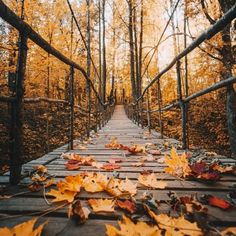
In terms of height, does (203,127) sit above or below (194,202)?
above

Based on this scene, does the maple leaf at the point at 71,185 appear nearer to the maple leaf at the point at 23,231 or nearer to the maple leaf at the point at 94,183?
the maple leaf at the point at 94,183

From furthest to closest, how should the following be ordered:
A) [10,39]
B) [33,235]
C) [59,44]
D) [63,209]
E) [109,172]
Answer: [59,44]
[10,39]
[109,172]
[63,209]
[33,235]

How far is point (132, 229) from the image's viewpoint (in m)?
0.93

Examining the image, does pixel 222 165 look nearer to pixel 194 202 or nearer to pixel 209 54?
pixel 194 202

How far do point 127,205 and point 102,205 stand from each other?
0.11 m

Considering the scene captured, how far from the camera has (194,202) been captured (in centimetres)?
115

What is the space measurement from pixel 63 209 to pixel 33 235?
259 mm

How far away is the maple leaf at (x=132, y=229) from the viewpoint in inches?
34.6

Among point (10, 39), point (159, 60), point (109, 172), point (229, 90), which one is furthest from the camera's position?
point (159, 60)

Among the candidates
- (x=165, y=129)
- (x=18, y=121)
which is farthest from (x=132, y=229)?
(x=165, y=129)

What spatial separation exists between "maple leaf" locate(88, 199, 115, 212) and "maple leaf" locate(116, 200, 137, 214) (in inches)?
1.3

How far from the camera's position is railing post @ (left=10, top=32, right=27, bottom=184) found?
4.91 ft

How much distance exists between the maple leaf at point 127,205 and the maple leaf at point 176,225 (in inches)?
3.8

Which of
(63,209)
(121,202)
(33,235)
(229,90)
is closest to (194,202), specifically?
(121,202)
